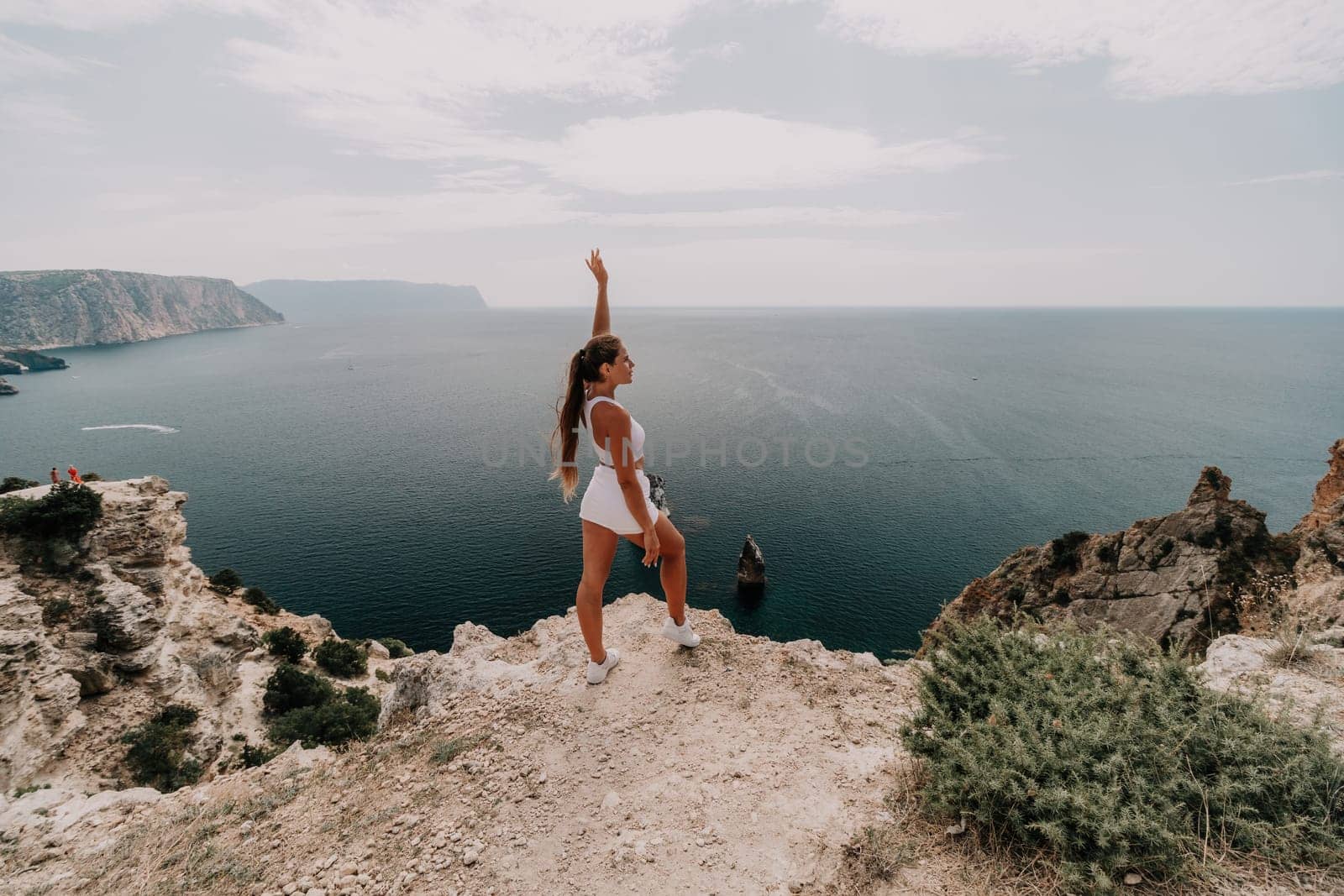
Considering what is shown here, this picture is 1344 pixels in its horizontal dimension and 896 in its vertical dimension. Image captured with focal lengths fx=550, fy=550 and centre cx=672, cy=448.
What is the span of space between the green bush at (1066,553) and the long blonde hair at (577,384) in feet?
97.9

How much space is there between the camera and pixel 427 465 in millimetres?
62875

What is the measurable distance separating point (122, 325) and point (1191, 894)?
279 meters

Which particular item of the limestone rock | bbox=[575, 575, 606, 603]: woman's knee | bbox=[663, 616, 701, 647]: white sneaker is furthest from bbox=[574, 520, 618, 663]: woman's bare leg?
the limestone rock

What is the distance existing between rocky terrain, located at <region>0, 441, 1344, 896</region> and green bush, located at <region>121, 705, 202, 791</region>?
9.58 meters

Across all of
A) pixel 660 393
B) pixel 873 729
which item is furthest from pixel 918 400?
pixel 873 729

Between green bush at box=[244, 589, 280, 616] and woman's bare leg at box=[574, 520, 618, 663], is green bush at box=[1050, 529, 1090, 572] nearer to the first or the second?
woman's bare leg at box=[574, 520, 618, 663]

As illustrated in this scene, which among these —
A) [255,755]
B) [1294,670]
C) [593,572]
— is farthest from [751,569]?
[593,572]

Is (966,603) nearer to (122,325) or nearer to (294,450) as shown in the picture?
(294,450)

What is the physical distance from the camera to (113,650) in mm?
18875

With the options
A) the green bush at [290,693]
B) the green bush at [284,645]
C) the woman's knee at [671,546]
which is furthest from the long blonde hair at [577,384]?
the green bush at [284,645]

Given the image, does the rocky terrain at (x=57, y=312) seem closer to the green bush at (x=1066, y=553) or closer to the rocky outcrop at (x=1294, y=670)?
the green bush at (x=1066, y=553)

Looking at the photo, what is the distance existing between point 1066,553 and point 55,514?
4115cm

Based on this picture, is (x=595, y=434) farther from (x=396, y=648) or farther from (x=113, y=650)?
(x=396, y=648)

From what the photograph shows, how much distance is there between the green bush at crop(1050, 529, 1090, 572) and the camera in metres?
26.8
